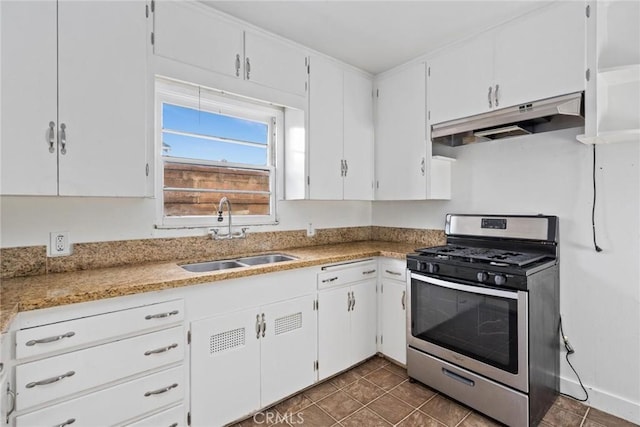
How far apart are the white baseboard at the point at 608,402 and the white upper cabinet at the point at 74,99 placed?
3.00 metres

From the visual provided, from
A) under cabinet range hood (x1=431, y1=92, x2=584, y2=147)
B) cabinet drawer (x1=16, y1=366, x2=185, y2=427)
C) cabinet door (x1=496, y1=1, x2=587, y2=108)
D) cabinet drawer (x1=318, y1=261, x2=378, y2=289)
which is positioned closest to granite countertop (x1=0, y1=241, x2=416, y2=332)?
cabinet drawer (x1=318, y1=261, x2=378, y2=289)

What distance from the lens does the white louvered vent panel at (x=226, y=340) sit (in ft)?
5.90

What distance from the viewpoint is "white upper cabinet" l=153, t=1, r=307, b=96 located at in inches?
74.6

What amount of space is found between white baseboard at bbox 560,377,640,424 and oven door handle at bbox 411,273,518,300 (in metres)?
0.94

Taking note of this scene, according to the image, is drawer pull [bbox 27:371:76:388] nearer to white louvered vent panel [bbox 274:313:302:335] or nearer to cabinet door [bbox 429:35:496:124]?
white louvered vent panel [bbox 274:313:302:335]

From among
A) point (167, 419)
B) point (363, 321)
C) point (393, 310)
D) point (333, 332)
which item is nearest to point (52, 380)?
point (167, 419)

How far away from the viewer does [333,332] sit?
2391 millimetres

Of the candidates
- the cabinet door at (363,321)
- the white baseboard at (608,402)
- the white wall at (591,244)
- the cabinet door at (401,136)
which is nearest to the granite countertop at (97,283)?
the cabinet door at (363,321)

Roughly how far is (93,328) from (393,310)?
2.01 meters

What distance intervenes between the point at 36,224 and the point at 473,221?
2905 millimetres

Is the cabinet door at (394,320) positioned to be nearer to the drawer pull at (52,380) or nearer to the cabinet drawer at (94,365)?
the cabinet drawer at (94,365)

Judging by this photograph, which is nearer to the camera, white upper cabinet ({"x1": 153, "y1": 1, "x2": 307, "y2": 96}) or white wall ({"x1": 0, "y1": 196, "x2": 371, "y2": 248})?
white wall ({"x1": 0, "y1": 196, "x2": 371, "y2": 248})

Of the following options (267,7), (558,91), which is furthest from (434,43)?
(267,7)

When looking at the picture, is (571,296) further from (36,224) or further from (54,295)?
(36,224)
